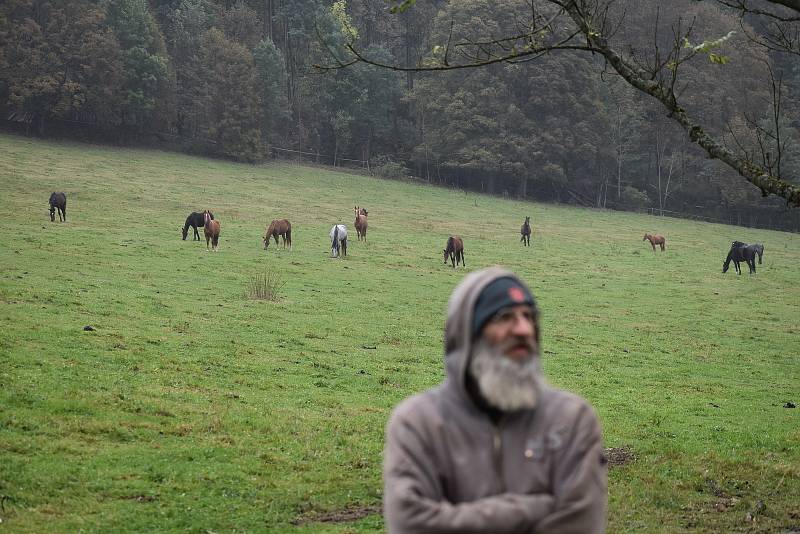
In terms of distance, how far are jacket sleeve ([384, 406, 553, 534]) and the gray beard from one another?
33 cm

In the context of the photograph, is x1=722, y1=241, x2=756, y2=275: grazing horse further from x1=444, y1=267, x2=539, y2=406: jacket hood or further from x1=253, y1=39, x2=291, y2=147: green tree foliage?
x1=253, y1=39, x2=291, y2=147: green tree foliage

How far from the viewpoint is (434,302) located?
1061 inches

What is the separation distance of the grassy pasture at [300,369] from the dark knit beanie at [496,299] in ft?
16.4

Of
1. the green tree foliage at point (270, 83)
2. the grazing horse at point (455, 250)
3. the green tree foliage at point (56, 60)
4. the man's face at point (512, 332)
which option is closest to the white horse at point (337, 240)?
the grazing horse at point (455, 250)

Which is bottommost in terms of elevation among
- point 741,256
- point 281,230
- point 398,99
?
point 281,230

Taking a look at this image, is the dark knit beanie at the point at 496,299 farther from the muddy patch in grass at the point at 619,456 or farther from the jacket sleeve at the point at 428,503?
the muddy patch in grass at the point at 619,456

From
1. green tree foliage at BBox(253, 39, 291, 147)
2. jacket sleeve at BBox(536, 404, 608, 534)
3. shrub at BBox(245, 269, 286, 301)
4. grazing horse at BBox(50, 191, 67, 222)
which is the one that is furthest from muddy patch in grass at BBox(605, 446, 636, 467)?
green tree foliage at BBox(253, 39, 291, 147)

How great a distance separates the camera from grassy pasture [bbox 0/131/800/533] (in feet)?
29.3

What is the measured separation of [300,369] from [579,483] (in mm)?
12649

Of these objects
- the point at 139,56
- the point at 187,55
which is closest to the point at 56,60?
the point at 139,56

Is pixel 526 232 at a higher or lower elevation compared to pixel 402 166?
lower

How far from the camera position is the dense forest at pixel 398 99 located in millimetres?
63000

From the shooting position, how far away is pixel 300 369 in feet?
52.5

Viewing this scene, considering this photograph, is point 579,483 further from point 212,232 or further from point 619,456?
point 212,232
